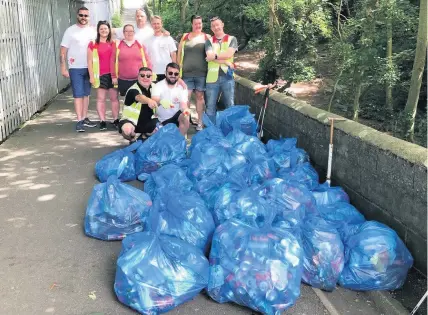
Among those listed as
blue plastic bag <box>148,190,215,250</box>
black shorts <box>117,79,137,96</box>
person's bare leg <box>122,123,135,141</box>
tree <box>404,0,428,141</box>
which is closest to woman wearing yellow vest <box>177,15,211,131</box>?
black shorts <box>117,79,137,96</box>

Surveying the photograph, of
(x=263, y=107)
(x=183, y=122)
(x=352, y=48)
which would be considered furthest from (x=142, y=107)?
(x=352, y=48)

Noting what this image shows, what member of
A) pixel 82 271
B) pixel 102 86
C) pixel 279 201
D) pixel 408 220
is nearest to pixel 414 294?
pixel 408 220

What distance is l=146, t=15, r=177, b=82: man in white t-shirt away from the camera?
7.42 m

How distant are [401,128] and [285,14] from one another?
12.7 ft

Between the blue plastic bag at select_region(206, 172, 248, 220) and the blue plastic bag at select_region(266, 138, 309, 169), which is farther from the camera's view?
the blue plastic bag at select_region(266, 138, 309, 169)

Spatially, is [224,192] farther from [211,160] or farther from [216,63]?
[216,63]

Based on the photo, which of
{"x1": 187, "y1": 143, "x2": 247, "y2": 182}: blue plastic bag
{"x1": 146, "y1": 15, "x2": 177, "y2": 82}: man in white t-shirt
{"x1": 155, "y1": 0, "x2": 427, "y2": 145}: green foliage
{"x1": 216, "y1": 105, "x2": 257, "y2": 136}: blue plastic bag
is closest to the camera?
{"x1": 187, "y1": 143, "x2": 247, "y2": 182}: blue plastic bag

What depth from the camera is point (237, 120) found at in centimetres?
653

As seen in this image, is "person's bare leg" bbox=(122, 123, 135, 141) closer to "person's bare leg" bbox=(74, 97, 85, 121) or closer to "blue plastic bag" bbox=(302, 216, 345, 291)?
"person's bare leg" bbox=(74, 97, 85, 121)

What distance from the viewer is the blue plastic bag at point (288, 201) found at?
3.83 metres

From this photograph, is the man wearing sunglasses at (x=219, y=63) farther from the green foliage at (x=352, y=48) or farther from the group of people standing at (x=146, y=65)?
the green foliage at (x=352, y=48)

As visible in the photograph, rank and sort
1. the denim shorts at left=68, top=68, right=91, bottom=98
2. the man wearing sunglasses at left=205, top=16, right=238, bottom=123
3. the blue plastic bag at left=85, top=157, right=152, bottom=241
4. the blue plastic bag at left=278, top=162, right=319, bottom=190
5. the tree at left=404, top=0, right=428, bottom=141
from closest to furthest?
the blue plastic bag at left=85, top=157, right=152, bottom=241 → the blue plastic bag at left=278, top=162, right=319, bottom=190 → the tree at left=404, top=0, right=428, bottom=141 → the man wearing sunglasses at left=205, top=16, right=238, bottom=123 → the denim shorts at left=68, top=68, right=91, bottom=98

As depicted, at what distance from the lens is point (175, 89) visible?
643 cm

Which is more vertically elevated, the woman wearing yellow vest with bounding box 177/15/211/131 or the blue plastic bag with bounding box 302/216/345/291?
the woman wearing yellow vest with bounding box 177/15/211/131
